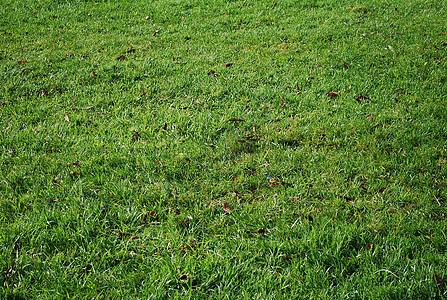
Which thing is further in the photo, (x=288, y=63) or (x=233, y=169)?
(x=288, y=63)

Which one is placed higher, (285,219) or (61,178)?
(61,178)

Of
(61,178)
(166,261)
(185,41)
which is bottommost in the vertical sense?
(166,261)

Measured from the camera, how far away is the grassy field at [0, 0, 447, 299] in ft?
7.20

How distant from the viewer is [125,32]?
23.1 ft

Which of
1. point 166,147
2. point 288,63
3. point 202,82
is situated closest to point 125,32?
point 202,82

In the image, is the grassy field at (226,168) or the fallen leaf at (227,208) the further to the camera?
the fallen leaf at (227,208)

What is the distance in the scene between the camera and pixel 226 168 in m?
3.16

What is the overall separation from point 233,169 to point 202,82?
2080mm

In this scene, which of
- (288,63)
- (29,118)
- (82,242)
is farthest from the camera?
(288,63)

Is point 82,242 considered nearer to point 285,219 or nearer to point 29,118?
point 285,219

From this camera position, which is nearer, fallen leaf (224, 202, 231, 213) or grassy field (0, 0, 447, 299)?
grassy field (0, 0, 447, 299)

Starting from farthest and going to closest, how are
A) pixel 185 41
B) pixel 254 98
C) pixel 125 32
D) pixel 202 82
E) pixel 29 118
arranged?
pixel 125 32 → pixel 185 41 → pixel 202 82 → pixel 254 98 → pixel 29 118

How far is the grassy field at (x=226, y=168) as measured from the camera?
219 centimetres

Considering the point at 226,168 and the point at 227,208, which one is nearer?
the point at 227,208
